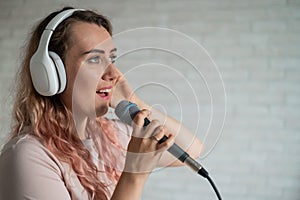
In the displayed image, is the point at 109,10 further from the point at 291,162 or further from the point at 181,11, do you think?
the point at 291,162

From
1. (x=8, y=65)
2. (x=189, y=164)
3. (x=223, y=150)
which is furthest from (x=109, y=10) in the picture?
(x=189, y=164)

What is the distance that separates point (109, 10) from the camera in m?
2.18

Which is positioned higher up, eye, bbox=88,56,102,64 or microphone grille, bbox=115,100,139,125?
eye, bbox=88,56,102,64

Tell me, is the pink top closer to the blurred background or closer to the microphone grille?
the microphone grille

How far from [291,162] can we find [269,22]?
2.08 ft

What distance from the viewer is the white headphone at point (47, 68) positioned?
3.11ft

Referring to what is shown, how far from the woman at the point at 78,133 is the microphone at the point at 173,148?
0.03 meters

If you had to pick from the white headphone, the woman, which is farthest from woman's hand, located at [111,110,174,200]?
the white headphone

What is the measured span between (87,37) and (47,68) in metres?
0.12

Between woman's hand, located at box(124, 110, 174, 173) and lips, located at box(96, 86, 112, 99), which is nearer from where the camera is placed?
woman's hand, located at box(124, 110, 174, 173)

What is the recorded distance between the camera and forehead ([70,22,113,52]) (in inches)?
38.7

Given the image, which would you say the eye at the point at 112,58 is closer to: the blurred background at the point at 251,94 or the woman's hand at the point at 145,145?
the woman's hand at the point at 145,145

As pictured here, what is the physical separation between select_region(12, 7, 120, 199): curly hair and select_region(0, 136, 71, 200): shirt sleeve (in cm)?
5

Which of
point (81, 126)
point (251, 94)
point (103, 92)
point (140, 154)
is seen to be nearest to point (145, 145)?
point (140, 154)
